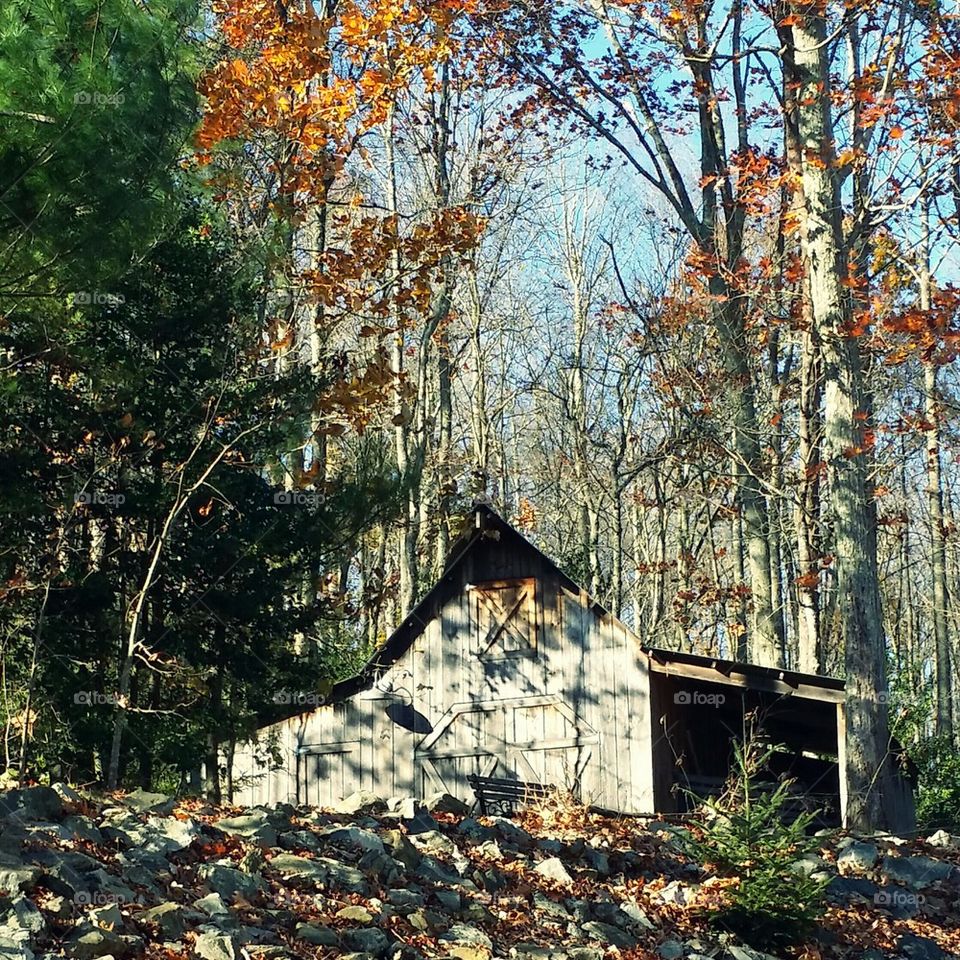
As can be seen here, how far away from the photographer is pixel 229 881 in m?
8.06

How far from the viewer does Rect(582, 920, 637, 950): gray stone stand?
9.09m

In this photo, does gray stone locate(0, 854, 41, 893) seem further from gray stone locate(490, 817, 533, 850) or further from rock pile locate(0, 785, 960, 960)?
gray stone locate(490, 817, 533, 850)

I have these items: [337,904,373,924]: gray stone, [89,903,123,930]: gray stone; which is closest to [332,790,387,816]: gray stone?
[337,904,373,924]: gray stone

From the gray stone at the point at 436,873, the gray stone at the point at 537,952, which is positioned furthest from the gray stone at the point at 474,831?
the gray stone at the point at 537,952

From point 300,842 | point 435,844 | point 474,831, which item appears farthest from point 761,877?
point 300,842

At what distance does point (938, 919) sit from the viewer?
11.3 m

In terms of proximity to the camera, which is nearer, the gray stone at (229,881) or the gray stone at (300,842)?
the gray stone at (229,881)

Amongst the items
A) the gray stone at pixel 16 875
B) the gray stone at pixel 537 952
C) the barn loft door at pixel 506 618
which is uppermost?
the barn loft door at pixel 506 618

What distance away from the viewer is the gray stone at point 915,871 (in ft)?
39.1

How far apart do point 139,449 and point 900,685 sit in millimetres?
17502

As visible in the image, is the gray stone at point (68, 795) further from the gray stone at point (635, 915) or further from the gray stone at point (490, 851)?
the gray stone at point (635, 915)

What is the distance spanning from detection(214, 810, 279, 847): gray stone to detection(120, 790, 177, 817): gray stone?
44 centimetres

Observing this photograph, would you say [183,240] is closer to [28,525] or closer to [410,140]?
[28,525]

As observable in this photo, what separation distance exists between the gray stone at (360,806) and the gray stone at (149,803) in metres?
1.71
